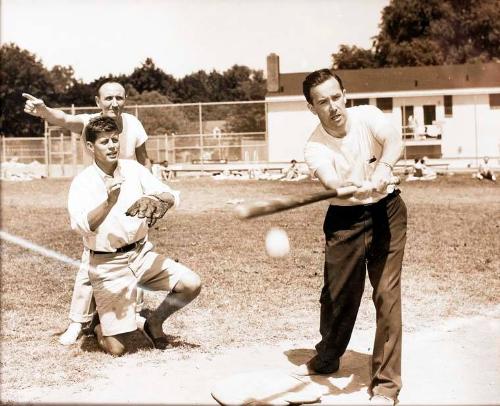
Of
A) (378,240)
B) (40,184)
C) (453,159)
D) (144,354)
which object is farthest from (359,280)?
(453,159)

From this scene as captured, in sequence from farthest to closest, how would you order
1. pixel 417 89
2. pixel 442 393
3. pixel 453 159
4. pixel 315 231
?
pixel 417 89
pixel 453 159
pixel 315 231
pixel 442 393

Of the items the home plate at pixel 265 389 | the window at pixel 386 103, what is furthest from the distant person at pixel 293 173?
the home plate at pixel 265 389

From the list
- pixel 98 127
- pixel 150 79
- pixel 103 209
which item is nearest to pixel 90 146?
pixel 98 127

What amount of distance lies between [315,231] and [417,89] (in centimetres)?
2691

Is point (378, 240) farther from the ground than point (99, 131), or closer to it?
closer to it

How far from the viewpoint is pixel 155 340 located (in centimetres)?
550

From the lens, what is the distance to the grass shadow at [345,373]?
14.8 feet

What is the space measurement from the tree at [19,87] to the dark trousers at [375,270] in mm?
53752

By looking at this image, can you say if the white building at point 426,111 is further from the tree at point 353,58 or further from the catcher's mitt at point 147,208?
the catcher's mitt at point 147,208

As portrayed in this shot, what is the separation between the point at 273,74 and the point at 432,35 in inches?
983

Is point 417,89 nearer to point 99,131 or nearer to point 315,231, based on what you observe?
point 315,231

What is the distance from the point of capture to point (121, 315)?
5.42 m

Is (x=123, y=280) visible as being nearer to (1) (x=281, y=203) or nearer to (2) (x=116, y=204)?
(2) (x=116, y=204)

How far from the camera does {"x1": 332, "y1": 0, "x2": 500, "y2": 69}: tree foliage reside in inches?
2111
